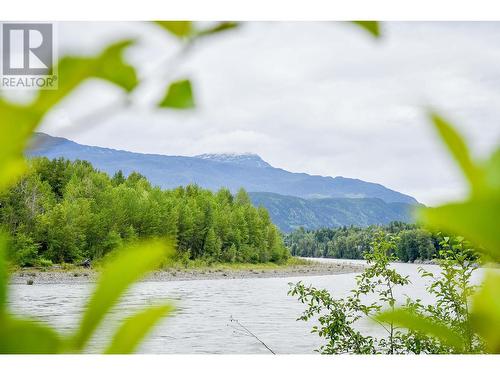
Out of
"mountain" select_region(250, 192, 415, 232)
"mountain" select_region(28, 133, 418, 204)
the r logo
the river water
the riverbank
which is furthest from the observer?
"mountain" select_region(250, 192, 415, 232)

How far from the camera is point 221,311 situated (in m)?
7.88

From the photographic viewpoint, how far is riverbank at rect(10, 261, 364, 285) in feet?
31.2

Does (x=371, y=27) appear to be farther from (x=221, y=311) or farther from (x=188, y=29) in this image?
(x=221, y=311)

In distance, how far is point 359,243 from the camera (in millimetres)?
8930

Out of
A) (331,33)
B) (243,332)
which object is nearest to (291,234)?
(331,33)

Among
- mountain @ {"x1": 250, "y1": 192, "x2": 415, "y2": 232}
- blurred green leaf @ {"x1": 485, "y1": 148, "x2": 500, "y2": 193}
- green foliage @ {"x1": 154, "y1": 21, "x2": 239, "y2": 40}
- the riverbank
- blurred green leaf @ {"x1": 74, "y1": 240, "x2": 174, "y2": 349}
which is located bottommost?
the riverbank

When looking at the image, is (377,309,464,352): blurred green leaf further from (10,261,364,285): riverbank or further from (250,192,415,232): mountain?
(250,192,415,232): mountain

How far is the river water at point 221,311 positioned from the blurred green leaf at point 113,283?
4.07m

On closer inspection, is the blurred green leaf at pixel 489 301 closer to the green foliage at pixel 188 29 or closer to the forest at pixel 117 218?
the green foliage at pixel 188 29

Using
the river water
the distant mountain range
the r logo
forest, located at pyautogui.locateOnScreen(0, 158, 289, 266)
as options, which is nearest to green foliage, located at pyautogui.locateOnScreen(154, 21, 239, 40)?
the river water

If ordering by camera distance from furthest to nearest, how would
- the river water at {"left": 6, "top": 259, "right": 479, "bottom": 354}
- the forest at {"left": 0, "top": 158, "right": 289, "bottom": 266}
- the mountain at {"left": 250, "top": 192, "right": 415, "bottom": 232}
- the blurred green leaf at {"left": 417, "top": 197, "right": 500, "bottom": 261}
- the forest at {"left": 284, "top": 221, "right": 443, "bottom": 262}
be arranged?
1. the mountain at {"left": 250, "top": 192, "right": 415, "bottom": 232}
2. the forest at {"left": 284, "top": 221, "right": 443, "bottom": 262}
3. the forest at {"left": 0, "top": 158, "right": 289, "bottom": 266}
4. the river water at {"left": 6, "top": 259, "right": 479, "bottom": 354}
5. the blurred green leaf at {"left": 417, "top": 197, "right": 500, "bottom": 261}

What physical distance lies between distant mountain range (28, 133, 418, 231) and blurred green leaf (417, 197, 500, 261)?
1170cm

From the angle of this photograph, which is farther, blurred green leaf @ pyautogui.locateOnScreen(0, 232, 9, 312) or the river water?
the river water

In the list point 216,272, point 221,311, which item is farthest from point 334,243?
point 221,311
